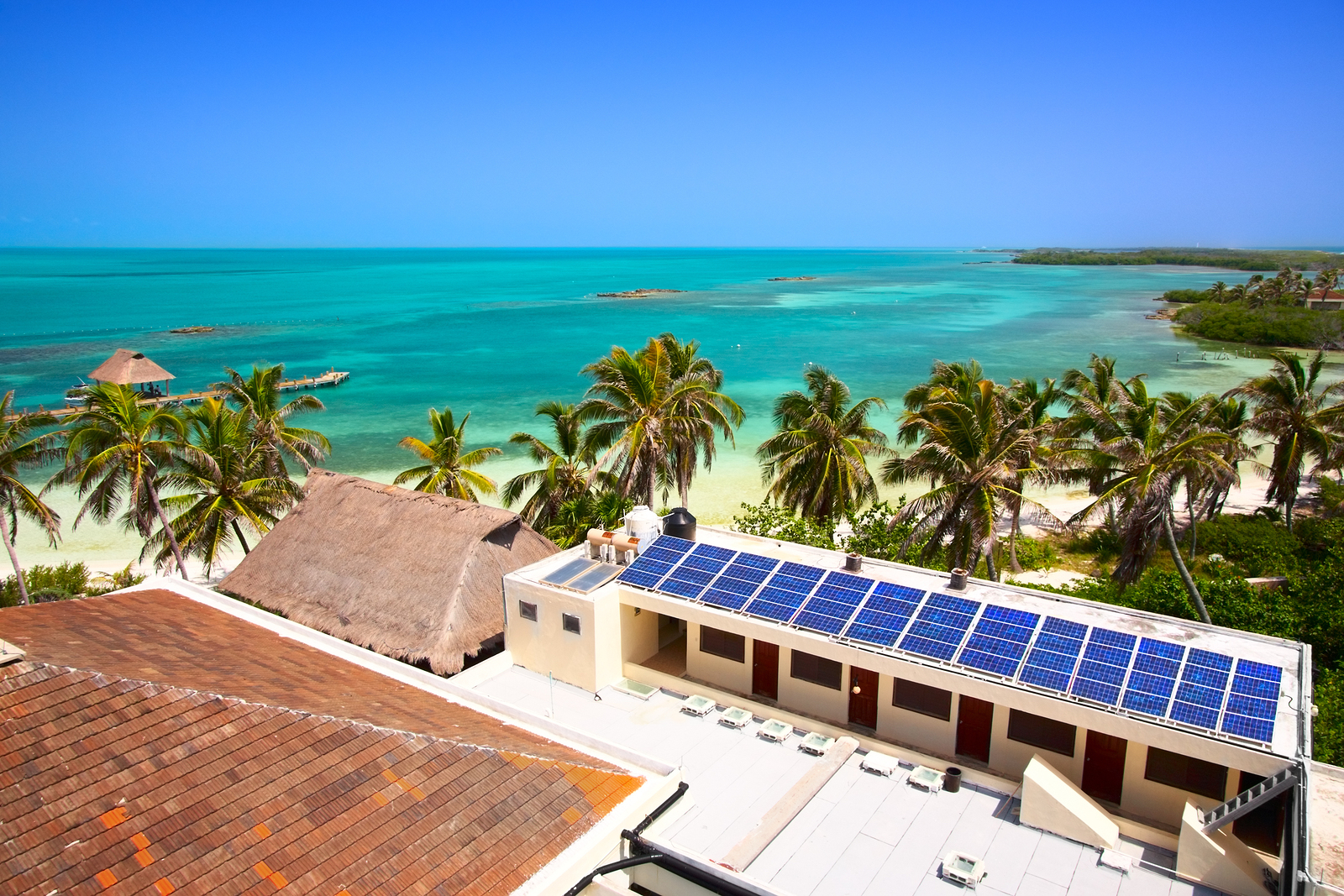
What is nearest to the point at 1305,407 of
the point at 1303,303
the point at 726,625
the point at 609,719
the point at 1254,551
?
the point at 1254,551

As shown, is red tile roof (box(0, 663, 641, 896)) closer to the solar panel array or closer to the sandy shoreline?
the solar panel array

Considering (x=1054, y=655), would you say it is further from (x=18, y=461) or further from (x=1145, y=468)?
(x=18, y=461)

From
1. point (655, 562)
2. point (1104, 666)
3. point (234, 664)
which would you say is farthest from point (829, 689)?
point (234, 664)

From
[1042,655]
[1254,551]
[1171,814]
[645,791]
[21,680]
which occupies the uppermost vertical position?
[21,680]

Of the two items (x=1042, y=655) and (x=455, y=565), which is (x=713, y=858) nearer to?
(x=1042, y=655)

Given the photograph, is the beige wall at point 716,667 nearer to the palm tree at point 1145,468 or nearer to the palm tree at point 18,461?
the palm tree at point 1145,468

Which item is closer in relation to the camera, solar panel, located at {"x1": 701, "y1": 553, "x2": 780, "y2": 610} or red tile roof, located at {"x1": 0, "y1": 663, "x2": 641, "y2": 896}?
red tile roof, located at {"x1": 0, "y1": 663, "x2": 641, "y2": 896}

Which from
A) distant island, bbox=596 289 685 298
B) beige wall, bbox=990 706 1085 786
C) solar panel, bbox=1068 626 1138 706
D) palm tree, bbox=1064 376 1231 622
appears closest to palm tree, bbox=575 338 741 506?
palm tree, bbox=1064 376 1231 622
